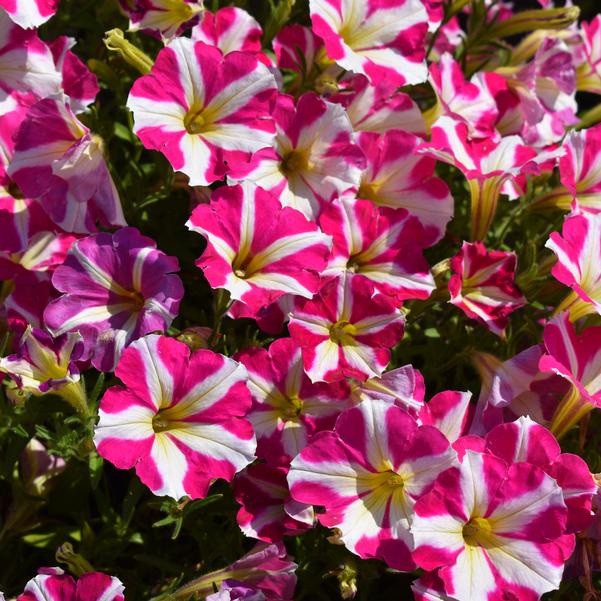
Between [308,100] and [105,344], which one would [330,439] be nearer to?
[105,344]

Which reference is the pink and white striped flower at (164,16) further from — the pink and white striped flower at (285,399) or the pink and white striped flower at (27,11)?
the pink and white striped flower at (285,399)

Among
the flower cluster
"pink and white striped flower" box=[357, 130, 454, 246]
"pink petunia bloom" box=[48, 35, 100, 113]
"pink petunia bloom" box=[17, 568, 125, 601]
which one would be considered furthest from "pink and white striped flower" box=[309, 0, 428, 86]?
"pink petunia bloom" box=[17, 568, 125, 601]

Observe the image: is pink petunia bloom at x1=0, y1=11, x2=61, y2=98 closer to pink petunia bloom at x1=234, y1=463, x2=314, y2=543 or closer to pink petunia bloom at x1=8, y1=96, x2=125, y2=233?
pink petunia bloom at x1=8, y1=96, x2=125, y2=233

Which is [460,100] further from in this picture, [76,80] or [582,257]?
[76,80]

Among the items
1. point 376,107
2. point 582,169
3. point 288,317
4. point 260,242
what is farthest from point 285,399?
point 582,169

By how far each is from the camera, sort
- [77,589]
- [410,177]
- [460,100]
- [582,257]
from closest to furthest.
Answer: [77,589]
[582,257]
[410,177]
[460,100]

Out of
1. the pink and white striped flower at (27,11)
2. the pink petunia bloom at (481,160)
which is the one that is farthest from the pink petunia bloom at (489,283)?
the pink and white striped flower at (27,11)
